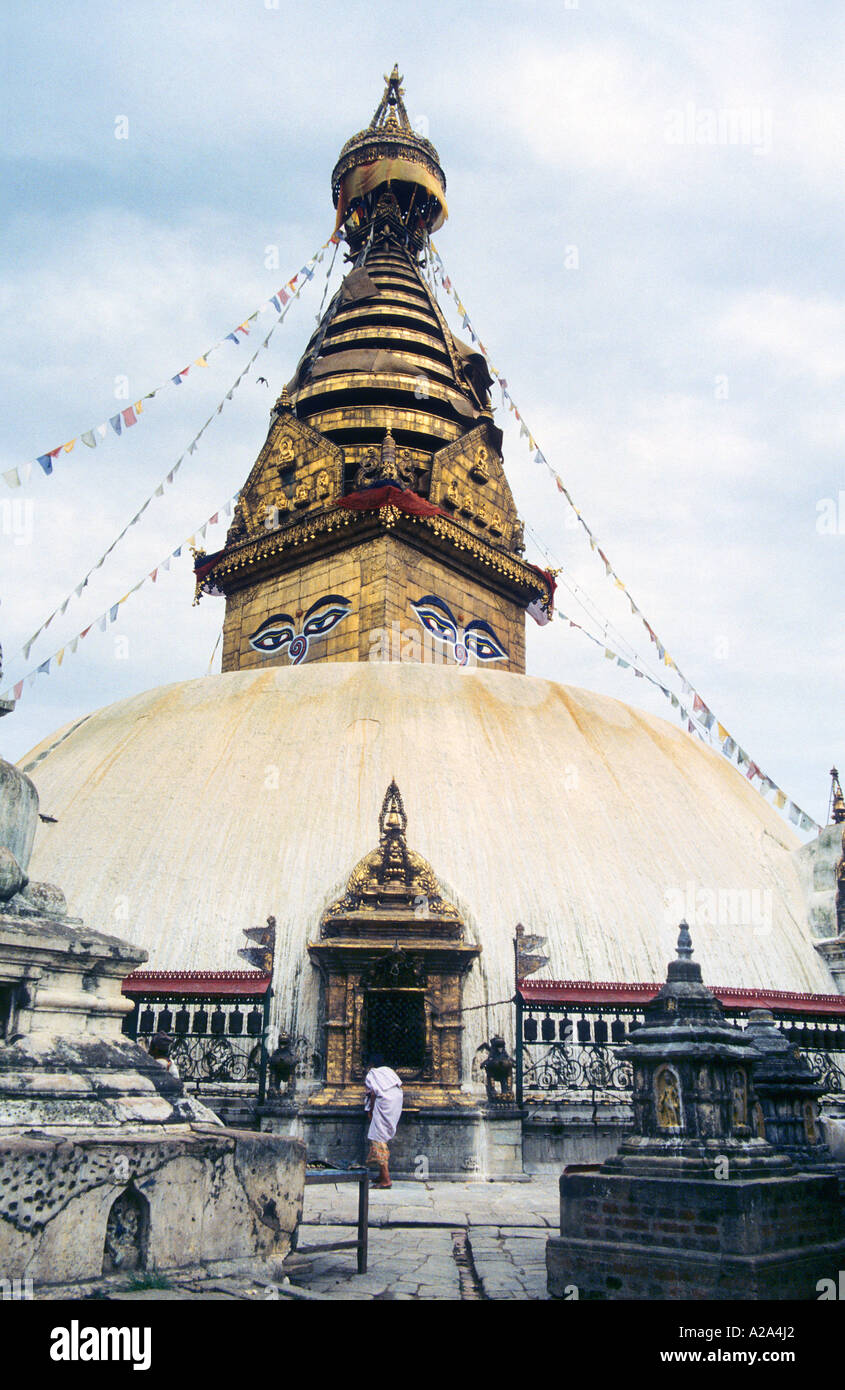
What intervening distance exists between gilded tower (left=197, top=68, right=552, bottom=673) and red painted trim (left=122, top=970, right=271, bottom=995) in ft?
32.3

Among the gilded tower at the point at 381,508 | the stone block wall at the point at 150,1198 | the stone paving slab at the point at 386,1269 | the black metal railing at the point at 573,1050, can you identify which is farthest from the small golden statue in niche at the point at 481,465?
the stone block wall at the point at 150,1198

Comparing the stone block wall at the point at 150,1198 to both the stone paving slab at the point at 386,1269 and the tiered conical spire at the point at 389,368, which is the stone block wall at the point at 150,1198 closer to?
the stone paving slab at the point at 386,1269

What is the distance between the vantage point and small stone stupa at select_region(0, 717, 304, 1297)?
4008mm

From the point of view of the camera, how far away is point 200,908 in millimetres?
13219

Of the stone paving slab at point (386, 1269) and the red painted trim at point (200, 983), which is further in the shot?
the red painted trim at point (200, 983)

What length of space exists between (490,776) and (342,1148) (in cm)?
561

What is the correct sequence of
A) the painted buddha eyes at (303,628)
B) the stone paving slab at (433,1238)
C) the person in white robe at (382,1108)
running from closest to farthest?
1. the stone paving slab at (433,1238)
2. the person in white robe at (382,1108)
3. the painted buddha eyes at (303,628)

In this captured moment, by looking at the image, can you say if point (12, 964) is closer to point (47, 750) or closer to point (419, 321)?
point (47, 750)

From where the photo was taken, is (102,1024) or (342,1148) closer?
(102,1024)

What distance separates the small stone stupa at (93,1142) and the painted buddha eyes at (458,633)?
16.9m

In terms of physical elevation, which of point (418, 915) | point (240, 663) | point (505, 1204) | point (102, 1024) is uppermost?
point (240, 663)

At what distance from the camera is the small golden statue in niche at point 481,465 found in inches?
974

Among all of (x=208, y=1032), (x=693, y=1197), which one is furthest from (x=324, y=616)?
(x=693, y=1197)
